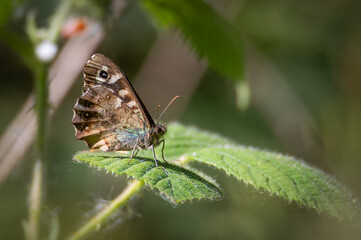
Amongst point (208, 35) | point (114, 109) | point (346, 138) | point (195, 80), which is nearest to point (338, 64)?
point (346, 138)

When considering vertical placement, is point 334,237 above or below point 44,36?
below

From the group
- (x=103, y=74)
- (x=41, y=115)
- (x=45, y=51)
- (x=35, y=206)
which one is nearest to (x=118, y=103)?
(x=103, y=74)

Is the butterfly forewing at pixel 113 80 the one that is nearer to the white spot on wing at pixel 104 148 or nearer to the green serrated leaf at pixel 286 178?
the white spot on wing at pixel 104 148

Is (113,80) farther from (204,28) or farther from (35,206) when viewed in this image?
(35,206)

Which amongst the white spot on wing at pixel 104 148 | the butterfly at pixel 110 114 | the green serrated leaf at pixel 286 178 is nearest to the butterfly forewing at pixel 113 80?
the butterfly at pixel 110 114

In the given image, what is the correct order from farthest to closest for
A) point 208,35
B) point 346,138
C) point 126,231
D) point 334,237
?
point 346,138 < point 334,237 < point 126,231 < point 208,35

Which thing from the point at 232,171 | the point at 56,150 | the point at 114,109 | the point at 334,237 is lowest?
the point at 56,150

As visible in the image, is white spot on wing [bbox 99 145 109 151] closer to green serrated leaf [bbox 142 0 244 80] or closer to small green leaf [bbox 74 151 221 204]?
small green leaf [bbox 74 151 221 204]

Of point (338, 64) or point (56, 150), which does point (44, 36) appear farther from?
point (338, 64)
